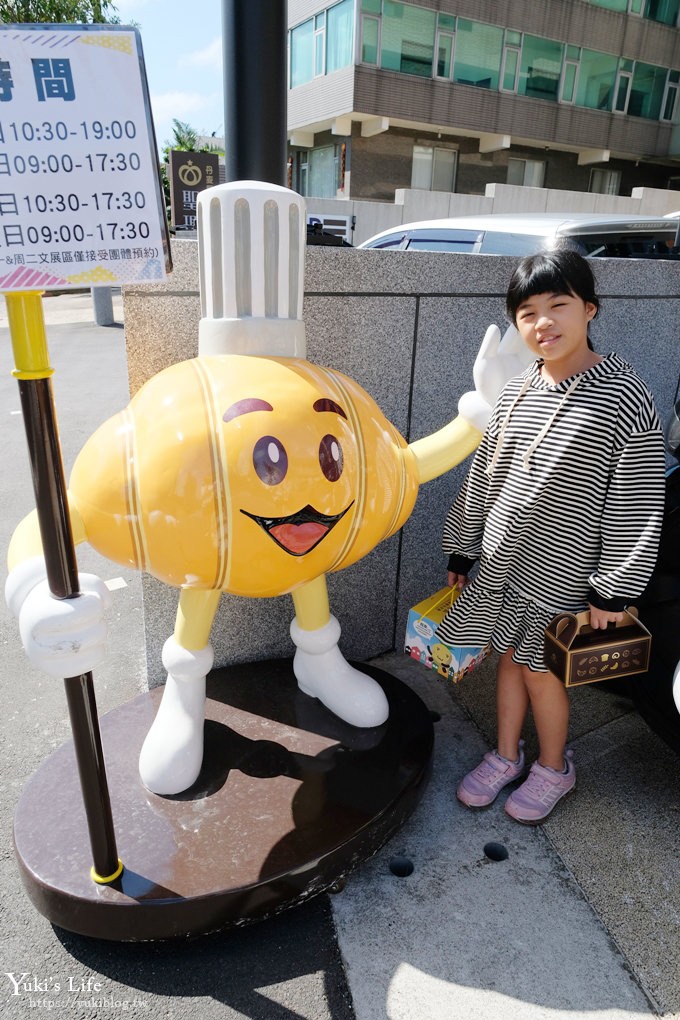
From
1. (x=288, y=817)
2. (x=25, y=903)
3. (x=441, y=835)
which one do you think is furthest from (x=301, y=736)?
(x=25, y=903)

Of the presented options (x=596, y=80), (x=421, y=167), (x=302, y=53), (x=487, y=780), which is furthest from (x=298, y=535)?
(x=596, y=80)

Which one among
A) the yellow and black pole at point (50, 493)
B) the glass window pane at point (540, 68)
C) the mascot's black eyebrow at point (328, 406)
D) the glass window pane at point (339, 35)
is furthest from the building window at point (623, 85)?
the yellow and black pole at point (50, 493)

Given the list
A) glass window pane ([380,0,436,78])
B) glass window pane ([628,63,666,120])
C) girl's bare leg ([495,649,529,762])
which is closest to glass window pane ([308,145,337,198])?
glass window pane ([380,0,436,78])

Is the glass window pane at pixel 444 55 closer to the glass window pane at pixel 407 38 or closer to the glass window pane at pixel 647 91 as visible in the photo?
the glass window pane at pixel 407 38

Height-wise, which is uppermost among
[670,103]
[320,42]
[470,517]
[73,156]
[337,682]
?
[320,42]

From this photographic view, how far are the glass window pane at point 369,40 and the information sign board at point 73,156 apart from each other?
2061 centimetres

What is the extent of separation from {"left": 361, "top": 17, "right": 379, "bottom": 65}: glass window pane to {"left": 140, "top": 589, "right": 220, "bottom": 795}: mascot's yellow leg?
67.6ft

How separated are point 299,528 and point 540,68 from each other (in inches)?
956

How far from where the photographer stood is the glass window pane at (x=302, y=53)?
67.0ft

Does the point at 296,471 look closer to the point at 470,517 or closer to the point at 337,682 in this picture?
the point at 470,517

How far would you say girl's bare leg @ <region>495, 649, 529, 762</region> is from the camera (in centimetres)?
247

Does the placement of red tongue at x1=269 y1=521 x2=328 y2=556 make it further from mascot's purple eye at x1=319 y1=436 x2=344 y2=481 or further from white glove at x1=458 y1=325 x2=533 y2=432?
white glove at x1=458 y1=325 x2=533 y2=432

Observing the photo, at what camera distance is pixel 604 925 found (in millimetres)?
2045

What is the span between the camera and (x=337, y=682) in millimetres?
2545
